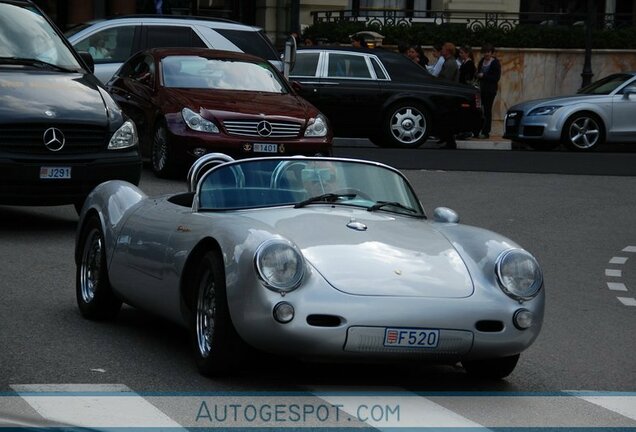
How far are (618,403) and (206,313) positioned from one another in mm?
2105

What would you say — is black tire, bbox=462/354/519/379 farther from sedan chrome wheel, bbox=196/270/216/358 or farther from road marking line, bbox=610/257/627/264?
road marking line, bbox=610/257/627/264

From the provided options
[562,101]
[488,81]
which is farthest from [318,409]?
[488,81]

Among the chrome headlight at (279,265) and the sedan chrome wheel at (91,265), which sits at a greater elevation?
the chrome headlight at (279,265)

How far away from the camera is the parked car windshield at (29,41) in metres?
14.2

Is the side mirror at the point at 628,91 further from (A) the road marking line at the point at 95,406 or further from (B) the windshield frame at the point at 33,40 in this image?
(A) the road marking line at the point at 95,406

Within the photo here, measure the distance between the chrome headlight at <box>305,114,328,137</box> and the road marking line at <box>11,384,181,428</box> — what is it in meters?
11.0

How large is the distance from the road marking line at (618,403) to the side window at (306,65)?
57.9 ft

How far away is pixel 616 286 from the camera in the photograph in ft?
40.1

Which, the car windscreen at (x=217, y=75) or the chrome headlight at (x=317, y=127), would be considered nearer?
the chrome headlight at (x=317, y=127)

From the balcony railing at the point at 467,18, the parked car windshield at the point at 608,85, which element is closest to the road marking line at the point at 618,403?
the parked car windshield at the point at 608,85

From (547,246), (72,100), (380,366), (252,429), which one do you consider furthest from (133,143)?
(252,429)

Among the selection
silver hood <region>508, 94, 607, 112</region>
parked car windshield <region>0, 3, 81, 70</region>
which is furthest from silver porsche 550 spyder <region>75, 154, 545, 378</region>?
silver hood <region>508, 94, 607, 112</region>

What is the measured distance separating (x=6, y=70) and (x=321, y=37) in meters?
20.8

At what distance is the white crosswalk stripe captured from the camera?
6629 mm
